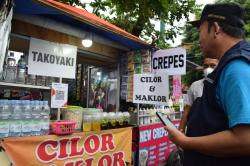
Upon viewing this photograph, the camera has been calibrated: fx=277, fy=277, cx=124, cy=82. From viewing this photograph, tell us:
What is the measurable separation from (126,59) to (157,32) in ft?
18.5

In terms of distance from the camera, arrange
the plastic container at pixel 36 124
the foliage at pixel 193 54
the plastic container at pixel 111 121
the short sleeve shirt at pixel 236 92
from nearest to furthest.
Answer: the short sleeve shirt at pixel 236 92 < the plastic container at pixel 36 124 < the plastic container at pixel 111 121 < the foliage at pixel 193 54

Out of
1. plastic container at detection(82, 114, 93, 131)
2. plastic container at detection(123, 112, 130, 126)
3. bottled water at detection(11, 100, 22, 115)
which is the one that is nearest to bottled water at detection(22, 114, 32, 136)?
bottled water at detection(11, 100, 22, 115)

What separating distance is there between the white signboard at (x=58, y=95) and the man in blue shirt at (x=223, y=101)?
9.71 ft

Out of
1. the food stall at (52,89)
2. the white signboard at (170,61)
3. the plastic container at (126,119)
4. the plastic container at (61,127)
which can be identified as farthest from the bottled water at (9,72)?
the white signboard at (170,61)

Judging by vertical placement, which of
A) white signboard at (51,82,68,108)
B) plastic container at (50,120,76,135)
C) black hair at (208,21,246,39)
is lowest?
plastic container at (50,120,76,135)

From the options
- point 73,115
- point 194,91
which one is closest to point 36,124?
point 73,115

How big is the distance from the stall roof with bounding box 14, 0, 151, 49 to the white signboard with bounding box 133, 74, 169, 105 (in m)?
0.64

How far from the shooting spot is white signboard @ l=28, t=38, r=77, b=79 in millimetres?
4117

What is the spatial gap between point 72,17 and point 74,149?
1921mm

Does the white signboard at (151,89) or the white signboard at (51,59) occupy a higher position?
the white signboard at (51,59)

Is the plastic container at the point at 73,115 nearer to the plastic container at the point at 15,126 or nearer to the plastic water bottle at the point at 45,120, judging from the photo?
the plastic water bottle at the point at 45,120

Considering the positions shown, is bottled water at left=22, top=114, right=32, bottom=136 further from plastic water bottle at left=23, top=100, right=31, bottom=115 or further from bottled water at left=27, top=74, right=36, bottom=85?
bottled water at left=27, top=74, right=36, bottom=85

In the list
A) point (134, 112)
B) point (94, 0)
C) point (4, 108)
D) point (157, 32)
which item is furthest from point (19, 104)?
point (157, 32)

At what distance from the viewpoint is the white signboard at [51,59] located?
4.12 metres
